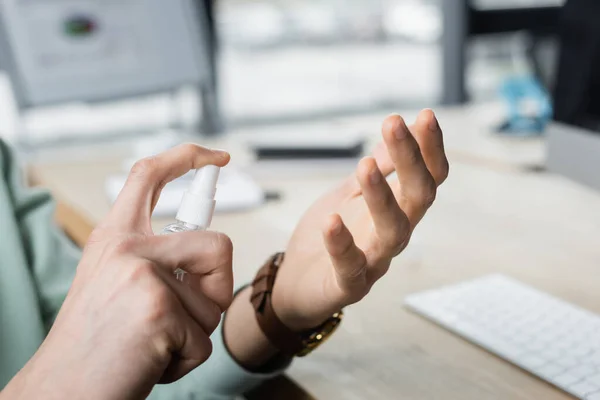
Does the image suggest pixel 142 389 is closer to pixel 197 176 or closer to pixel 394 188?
pixel 197 176

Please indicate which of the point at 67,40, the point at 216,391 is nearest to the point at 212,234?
the point at 216,391

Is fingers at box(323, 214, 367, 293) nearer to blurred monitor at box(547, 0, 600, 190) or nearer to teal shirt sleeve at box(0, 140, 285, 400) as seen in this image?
teal shirt sleeve at box(0, 140, 285, 400)

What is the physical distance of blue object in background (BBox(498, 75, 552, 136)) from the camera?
5.59ft

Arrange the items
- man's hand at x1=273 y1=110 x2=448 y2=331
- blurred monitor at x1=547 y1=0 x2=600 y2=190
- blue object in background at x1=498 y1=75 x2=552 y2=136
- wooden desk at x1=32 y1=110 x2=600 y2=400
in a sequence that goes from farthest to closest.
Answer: blue object in background at x1=498 y1=75 x2=552 y2=136 → blurred monitor at x1=547 y1=0 x2=600 y2=190 → wooden desk at x1=32 y1=110 x2=600 y2=400 → man's hand at x1=273 y1=110 x2=448 y2=331

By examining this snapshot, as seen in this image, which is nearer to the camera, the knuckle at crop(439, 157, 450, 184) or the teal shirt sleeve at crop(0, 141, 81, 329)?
the knuckle at crop(439, 157, 450, 184)

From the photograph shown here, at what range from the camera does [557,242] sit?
0.98 meters

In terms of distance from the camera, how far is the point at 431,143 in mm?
565

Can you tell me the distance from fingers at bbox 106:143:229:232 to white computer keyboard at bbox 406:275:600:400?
33 centimetres

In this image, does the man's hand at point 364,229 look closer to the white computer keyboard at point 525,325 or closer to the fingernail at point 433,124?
the fingernail at point 433,124

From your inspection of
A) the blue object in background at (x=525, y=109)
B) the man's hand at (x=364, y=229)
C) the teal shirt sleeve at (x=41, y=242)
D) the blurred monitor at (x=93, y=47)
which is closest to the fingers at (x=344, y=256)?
the man's hand at (x=364, y=229)

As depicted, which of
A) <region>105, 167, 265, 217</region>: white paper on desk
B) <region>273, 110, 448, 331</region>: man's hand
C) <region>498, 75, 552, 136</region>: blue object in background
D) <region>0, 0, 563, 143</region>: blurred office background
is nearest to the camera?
<region>273, 110, 448, 331</region>: man's hand

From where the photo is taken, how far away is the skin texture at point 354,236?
0.54 m

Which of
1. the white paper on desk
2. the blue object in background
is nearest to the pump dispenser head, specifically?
the white paper on desk

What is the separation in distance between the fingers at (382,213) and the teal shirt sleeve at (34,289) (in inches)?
7.8
